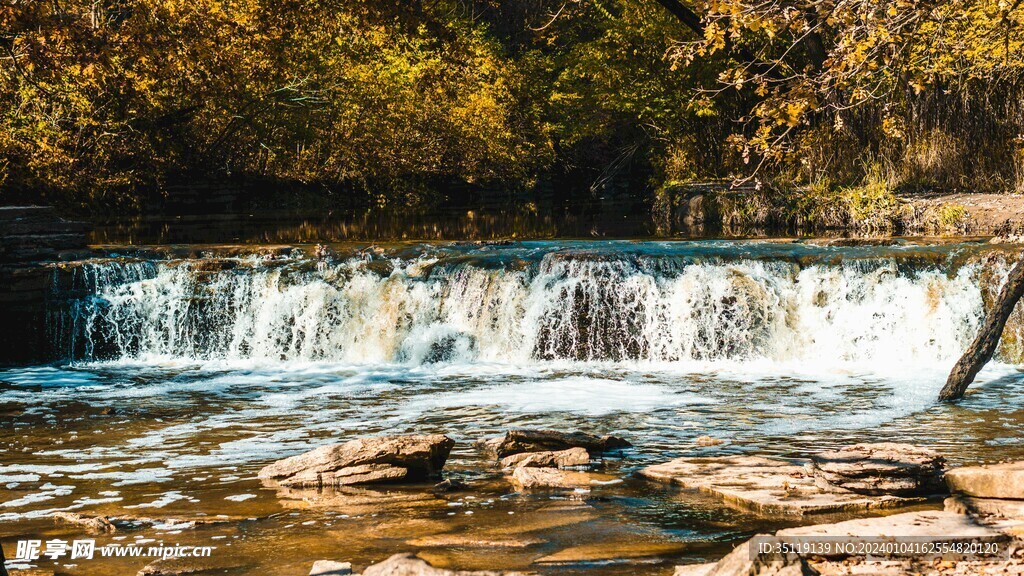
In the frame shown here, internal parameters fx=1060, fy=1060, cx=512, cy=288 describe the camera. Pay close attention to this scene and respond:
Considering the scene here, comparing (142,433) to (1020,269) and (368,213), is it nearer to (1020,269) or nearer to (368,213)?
(1020,269)

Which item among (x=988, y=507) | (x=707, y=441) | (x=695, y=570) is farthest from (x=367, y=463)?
(x=988, y=507)

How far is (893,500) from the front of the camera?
6.13 metres

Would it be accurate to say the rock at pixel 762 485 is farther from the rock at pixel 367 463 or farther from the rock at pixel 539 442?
the rock at pixel 367 463

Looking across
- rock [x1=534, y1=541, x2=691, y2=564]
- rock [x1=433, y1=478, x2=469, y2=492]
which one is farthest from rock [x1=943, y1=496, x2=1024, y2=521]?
rock [x1=433, y1=478, x2=469, y2=492]

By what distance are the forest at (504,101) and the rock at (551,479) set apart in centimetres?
299

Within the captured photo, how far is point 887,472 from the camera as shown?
6.32m

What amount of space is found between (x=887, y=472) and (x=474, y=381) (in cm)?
681

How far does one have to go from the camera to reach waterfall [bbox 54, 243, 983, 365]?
45.2ft

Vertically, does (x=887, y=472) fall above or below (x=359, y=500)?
above

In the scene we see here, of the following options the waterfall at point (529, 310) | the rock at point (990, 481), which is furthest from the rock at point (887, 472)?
the waterfall at point (529, 310)

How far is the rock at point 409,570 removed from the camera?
4418 millimetres

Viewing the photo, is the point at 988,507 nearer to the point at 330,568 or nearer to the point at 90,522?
the point at 330,568

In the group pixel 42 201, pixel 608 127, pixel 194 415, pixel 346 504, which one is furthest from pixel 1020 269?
Answer: pixel 608 127

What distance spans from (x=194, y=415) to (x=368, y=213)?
22.4 meters
